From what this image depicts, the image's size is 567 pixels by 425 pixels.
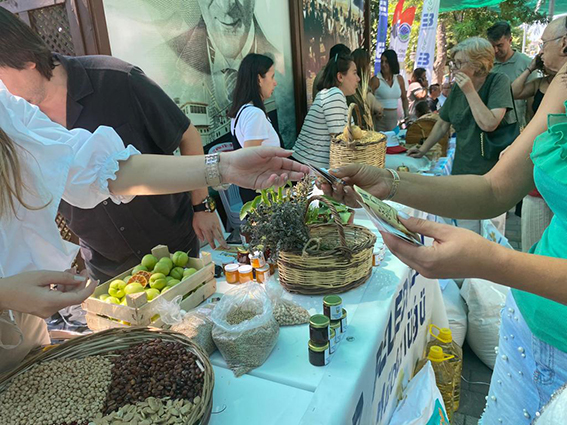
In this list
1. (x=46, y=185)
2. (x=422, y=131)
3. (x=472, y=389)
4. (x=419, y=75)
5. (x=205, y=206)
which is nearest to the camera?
(x=46, y=185)

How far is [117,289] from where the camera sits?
147cm

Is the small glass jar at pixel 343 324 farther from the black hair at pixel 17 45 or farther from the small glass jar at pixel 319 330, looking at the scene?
the black hair at pixel 17 45

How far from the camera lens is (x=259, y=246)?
5.40ft

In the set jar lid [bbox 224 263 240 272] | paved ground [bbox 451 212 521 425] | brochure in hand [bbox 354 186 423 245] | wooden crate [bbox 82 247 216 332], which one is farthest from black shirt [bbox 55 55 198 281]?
paved ground [bbox 451 212 521 425]

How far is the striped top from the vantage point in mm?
3576

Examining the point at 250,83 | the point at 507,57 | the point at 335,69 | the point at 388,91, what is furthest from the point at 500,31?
the point at 250,83

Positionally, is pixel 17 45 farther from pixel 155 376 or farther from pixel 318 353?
pixel 318 353

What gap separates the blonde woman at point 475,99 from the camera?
122 inches

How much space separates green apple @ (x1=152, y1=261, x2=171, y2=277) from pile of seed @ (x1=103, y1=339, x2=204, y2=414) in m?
0.47

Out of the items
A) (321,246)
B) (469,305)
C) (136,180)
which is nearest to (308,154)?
(469,305)

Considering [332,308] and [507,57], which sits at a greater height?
[507,57]

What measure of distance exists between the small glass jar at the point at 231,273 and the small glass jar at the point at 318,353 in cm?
64

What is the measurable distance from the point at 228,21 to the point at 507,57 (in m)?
3.58

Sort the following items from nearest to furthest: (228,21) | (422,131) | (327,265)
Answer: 1. (327,265)
2. (228,21)
3. (422,131)
